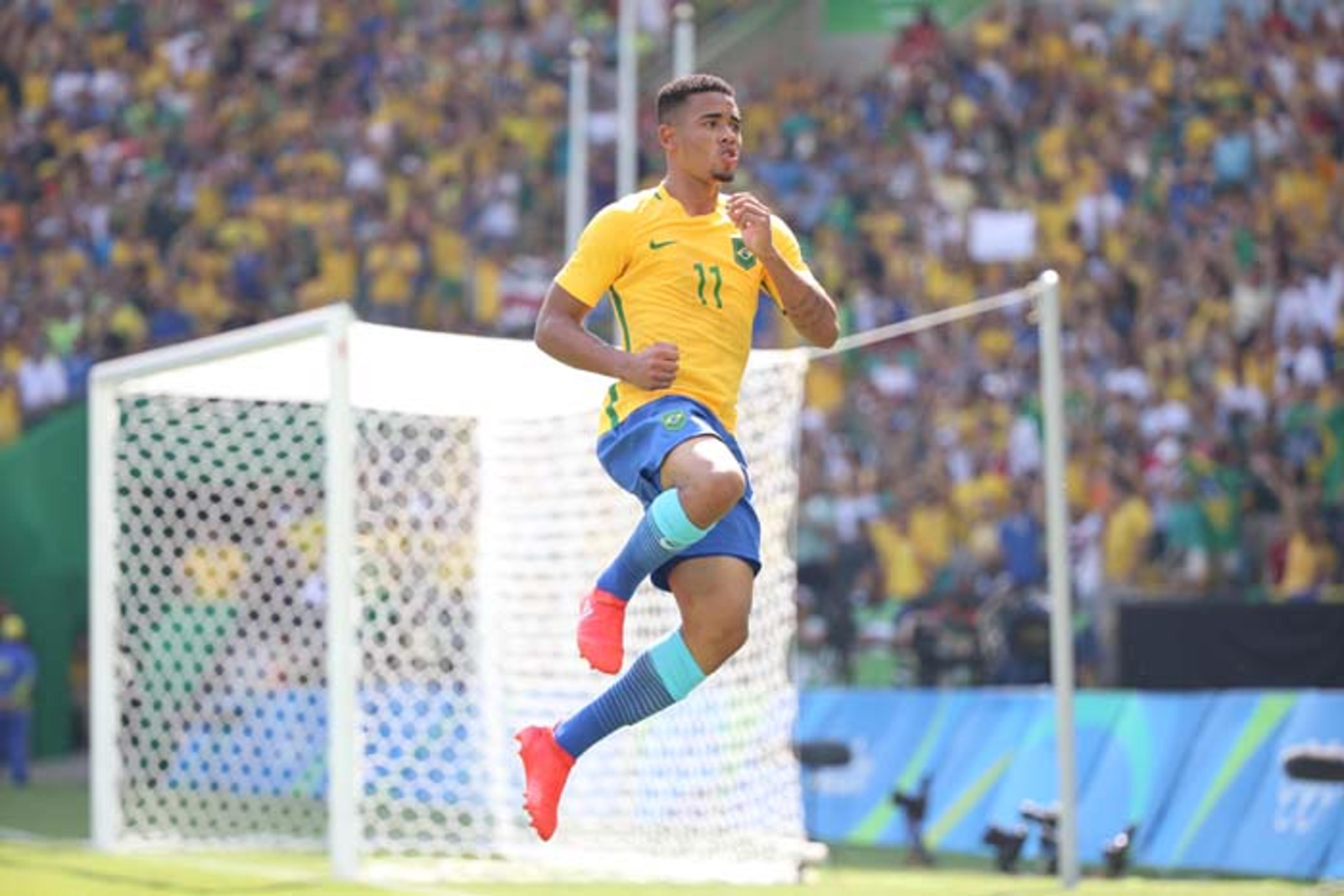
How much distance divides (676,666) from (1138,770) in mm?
7849

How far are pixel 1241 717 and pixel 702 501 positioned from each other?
7.87 metres

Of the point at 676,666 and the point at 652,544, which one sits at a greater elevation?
the point at 652,544

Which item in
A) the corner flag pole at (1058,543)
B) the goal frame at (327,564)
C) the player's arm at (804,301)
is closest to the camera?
the player's arm at (804,301)

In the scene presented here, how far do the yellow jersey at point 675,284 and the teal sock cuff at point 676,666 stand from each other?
2.28 ft

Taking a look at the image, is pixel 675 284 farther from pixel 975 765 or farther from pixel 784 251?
pixel 975 765

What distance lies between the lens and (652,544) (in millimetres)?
A: 7180

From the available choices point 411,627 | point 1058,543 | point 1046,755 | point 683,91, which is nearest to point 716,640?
point 683,91

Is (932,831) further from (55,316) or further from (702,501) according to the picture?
(55,316)

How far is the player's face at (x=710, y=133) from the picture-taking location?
7.44 metres

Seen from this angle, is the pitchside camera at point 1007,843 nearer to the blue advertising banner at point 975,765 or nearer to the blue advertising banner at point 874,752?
the blue advertising banner at point 975,765

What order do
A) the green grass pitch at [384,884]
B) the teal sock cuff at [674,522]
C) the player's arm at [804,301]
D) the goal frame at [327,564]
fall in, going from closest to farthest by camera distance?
the teal sock cuff at [674,522]
the player's arm at [804,301]
the green grass pitch at [384,884]
the goal frame at [327,564]

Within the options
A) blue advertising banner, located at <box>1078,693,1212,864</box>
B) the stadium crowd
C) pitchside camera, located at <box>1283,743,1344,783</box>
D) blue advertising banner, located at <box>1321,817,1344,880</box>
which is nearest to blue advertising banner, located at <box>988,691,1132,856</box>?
blue advertising banner, located at <box>1078,693,1212,864</box>

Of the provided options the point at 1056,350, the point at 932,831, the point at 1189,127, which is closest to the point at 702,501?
the point at 1056,350

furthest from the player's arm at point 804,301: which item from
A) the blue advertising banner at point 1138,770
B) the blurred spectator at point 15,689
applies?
the blurred spectator at point 15,689
